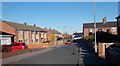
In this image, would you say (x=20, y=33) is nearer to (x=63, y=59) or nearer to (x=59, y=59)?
(x=59, y=59)

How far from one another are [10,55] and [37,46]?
3077 cm

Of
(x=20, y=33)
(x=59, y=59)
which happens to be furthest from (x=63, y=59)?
(x=20, y=33)

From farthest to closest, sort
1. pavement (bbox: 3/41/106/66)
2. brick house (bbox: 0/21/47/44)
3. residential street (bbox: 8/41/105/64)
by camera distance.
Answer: brick house (bbox: 0/21/47/44) → pavement (bbox: 3/41/106/66) → residential street (bbox: 8/41/105/64)

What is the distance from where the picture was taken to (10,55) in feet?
98.2

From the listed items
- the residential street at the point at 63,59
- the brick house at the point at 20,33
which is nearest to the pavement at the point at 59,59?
the residential street at the point at 63,59

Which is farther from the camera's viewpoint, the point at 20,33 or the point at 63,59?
the point at 20,33

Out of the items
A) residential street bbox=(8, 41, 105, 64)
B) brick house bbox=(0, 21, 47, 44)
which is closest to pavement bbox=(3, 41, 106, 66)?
residential street bbox=(8, 41, 105, 64)

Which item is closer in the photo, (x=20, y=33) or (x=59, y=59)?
(x=59, y=59)

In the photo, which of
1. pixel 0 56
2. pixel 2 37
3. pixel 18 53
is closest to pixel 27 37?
pixel 2 37

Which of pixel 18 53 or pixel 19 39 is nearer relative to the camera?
pixel 18 53

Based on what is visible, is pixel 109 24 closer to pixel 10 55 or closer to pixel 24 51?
pixel 24 51

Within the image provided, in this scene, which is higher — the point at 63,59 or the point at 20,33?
the point at 20,33

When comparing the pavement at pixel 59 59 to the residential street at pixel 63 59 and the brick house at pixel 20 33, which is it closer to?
the residential street at pixel 63 59

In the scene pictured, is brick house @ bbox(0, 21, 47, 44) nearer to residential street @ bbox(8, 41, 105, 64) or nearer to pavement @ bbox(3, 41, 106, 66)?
pavement @ bbox(3, 41, 106, 66)
